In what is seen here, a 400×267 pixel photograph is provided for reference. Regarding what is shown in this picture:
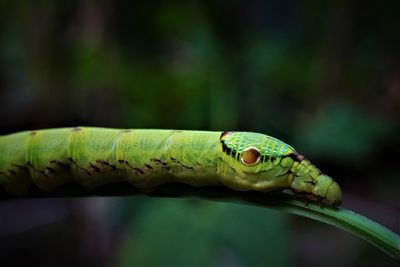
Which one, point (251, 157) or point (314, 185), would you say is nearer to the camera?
point (314, 185)

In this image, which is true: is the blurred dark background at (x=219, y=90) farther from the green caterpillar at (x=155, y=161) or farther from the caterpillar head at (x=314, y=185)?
the caterpillar head at (x=314, y=185)

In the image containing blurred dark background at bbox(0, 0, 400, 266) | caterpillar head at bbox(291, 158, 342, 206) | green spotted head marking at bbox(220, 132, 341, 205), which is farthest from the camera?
blurred dark background at bbox(0, 0, 400, 266)

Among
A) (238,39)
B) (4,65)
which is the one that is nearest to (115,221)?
(238,39)

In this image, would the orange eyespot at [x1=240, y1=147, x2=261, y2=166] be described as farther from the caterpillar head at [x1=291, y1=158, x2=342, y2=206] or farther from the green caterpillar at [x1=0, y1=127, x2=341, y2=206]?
the caterpillar head at [x1=291, y1=158, x2=342, y2=206]

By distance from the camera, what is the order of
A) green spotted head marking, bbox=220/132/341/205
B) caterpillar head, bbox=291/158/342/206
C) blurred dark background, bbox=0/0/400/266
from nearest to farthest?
caterpillar head, bbox=291/158/342/206, green spotted head marking, bbox=220/132/341/205, blurred dark background, bbox=0/0/400/266

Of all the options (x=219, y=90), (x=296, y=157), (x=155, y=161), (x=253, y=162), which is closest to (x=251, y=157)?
(x=253, y=162)

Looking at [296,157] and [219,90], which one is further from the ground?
[296,157]

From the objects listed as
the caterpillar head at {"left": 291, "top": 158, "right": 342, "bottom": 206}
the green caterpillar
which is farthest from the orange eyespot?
the caterpillar head at {"left": 291, "top": 158, "right": 342, "bottom": 206}

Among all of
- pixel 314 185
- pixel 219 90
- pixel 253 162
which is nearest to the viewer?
pixel 314 185

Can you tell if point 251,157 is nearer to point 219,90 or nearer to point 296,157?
point 296,157
